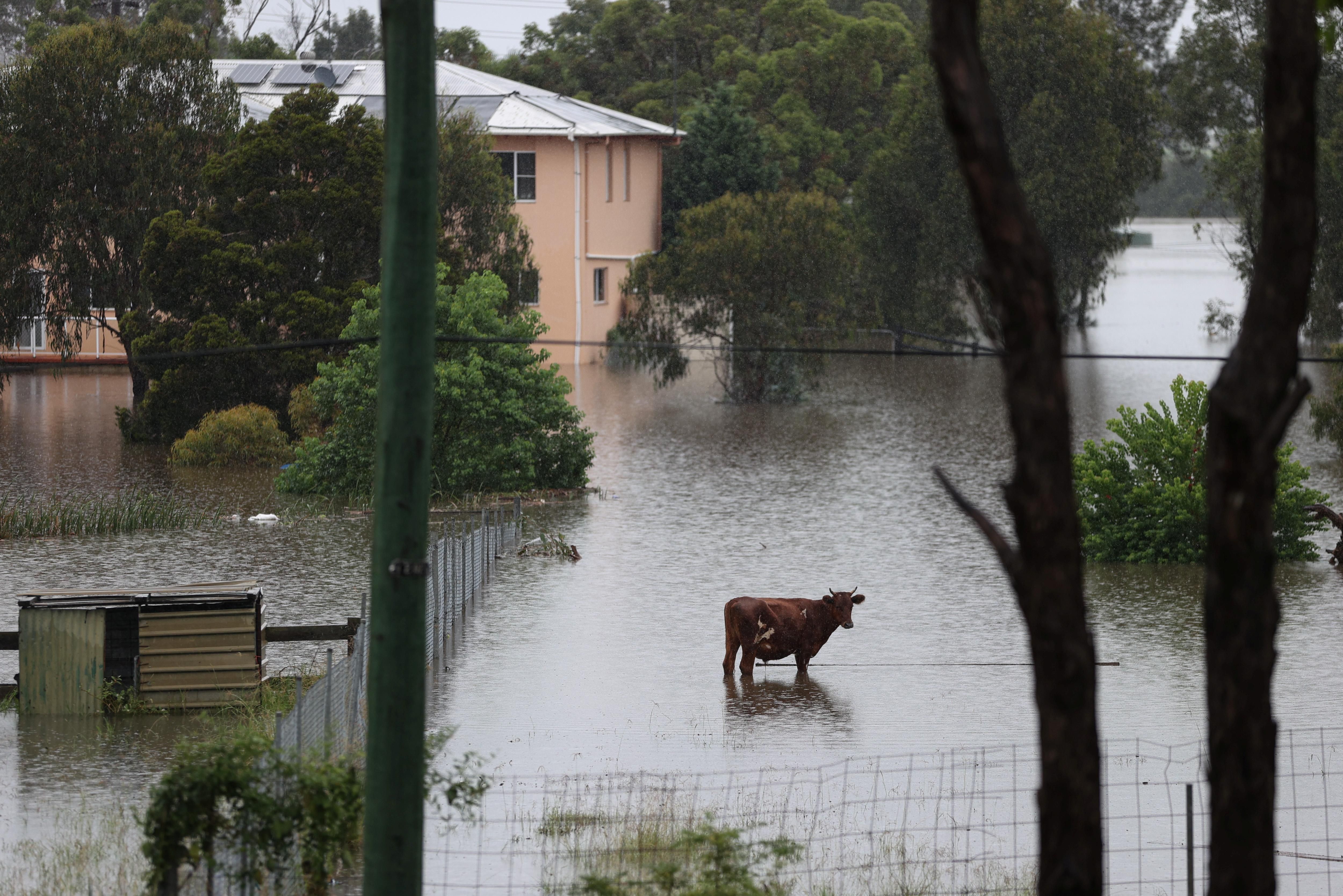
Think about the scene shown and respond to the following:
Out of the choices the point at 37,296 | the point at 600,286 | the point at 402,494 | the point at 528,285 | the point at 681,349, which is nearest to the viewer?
the point at 402,494

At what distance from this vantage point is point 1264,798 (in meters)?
5.70

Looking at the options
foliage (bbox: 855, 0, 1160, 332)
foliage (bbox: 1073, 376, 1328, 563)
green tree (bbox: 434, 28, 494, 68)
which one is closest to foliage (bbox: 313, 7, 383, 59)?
green tree (bbox: 434, 28, 494, 68)

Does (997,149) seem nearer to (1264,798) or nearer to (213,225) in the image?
(1264,798)

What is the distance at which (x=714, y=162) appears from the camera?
61750mm

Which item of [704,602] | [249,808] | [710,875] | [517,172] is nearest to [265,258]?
[517,172]

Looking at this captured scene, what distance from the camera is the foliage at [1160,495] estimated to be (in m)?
23.4

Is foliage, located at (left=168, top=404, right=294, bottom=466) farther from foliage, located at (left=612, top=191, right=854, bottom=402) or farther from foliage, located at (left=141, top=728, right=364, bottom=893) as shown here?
foliage, located at (left=141, top=728, right=364, bottom=893)

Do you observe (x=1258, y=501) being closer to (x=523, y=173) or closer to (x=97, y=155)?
(x=97, y=155)

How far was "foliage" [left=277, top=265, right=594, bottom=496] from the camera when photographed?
2842 centimetres

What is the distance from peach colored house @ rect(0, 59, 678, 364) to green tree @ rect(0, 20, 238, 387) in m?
10.2

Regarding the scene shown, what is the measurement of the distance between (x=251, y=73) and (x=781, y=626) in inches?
1754

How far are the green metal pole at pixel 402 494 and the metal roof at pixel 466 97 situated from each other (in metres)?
A: 40.7

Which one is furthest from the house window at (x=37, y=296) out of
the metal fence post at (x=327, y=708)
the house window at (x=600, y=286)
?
the metal fence post at (x=327, y=708)

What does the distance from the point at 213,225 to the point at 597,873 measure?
2920 centimetres
